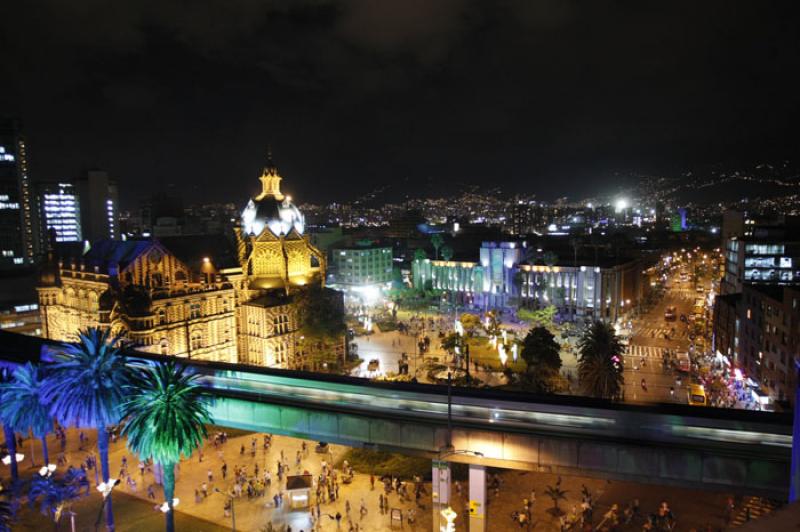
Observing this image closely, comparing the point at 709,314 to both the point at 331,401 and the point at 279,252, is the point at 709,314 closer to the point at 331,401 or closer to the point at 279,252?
the point at 279,252

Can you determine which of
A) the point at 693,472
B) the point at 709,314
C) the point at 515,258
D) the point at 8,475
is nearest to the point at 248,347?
the point at 8,475

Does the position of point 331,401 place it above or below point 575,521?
above

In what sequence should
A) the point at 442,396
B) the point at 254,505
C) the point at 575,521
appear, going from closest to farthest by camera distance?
the point at 442,396 → the point at 575,521 → the point at 254,505

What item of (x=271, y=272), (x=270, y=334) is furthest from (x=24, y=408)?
(x=271, y=272)

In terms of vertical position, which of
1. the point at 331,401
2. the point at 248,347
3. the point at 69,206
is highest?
the point at 69,206

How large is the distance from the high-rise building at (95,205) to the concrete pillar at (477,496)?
160808mm

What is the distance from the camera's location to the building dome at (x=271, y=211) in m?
75.1

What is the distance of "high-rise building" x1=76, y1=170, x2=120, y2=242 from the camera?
162 metres

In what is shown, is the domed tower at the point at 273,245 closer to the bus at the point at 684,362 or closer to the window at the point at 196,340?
the window at the point at 196,340

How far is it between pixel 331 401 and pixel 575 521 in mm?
16437

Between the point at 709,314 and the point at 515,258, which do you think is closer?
the point at 709,314

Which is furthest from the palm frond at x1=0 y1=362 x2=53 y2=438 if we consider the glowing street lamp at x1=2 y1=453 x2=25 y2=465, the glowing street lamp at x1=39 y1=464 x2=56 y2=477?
the glowing street lamp at x1=2 y1=453 x2=25 y2=465

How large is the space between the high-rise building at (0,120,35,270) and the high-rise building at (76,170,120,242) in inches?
1296

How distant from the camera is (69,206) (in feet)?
530
